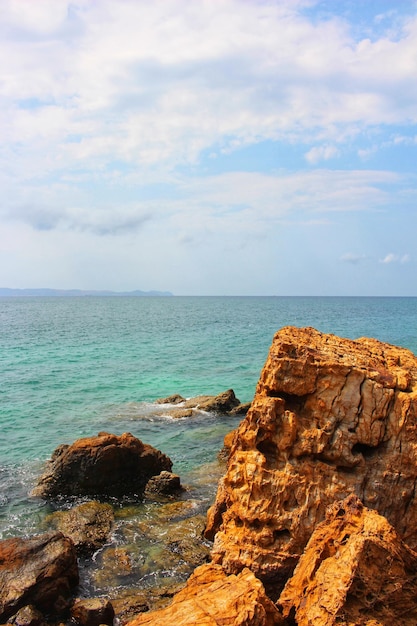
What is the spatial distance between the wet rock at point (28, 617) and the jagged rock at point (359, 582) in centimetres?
726

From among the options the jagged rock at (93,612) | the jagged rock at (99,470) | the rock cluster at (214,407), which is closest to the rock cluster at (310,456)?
the jagged rock at (93,612)

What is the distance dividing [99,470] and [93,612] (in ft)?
29.0

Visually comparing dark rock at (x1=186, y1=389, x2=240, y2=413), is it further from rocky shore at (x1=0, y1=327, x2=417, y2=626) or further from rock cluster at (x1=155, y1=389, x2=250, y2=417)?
rocky shore at (x1=0, y1=327, x2=417, y2=626)

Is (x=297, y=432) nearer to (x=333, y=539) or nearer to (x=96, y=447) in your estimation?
(x=333, y=539)

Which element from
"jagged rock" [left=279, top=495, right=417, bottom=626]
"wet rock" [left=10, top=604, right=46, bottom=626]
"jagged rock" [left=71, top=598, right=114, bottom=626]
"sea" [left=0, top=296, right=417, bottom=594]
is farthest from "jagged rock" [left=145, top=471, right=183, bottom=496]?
"jagged rock" [left=279, top=495, right=417, bottom=626]

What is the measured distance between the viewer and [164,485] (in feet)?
68.5

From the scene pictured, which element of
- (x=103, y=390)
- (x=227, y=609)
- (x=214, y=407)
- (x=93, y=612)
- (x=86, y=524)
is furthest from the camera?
(x=103, y=390)

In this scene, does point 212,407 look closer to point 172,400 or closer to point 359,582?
point 172,400

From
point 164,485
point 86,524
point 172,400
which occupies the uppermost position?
point 164,485

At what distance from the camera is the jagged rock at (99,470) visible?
21.2 metres

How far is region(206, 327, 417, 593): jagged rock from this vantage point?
39.4ft

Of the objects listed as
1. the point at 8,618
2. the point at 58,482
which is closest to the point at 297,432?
the point at 8,618

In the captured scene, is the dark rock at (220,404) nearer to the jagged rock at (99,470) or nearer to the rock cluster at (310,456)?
the jagged rock at (99,470)

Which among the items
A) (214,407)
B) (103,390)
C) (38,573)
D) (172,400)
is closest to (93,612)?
(38,573)
